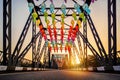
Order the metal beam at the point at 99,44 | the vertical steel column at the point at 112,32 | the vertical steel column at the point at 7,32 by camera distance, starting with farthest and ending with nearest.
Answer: the metal beam at the point at 99,44, the vertical steel column at the point at 112,32, the vertical steel column at the point at 7,32

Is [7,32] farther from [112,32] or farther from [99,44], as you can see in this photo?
[99,44]

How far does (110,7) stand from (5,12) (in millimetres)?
5966

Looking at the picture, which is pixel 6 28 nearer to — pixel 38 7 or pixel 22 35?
pixel 22 35

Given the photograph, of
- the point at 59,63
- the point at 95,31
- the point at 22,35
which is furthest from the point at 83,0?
the point at 59,63

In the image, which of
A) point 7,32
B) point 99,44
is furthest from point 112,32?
point 99,44

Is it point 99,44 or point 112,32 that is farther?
point 99,44

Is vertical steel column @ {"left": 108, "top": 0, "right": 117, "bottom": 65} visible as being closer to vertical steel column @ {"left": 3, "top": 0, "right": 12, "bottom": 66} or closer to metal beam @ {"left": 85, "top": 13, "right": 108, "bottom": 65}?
metal beam @ {"left": 85, "top": 13, "right": 108, "bottom": 65}

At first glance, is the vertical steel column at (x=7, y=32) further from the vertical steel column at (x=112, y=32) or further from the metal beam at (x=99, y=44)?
the metal beam at (x=99, y=44)

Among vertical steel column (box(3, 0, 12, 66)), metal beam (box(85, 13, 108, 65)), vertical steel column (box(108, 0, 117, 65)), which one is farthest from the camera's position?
metal beam (box(85, 13, 108, 65))

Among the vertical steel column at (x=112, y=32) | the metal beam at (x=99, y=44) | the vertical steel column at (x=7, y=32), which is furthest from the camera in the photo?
the metal beam at (x=99, y=44)

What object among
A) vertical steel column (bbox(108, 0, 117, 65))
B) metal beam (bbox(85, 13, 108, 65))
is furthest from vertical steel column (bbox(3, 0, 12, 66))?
metal beam (bbox(85, 13, 108, 65))

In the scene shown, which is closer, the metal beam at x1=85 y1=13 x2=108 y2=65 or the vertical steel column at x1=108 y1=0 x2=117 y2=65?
the vertical steel column at x1=108 y1=0 x2=117 y2=65

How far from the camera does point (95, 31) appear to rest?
30469 millimetres

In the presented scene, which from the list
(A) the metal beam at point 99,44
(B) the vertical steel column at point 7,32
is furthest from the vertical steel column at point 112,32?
(B) the vertical steel column at point 7,32
